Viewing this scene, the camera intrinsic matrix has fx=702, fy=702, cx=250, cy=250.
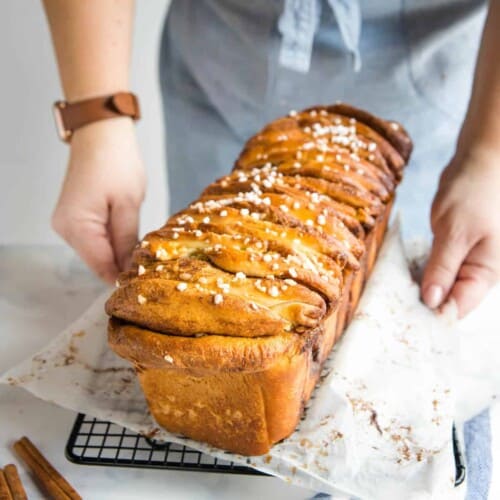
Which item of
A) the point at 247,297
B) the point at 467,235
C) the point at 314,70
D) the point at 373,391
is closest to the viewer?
the point at 247,297

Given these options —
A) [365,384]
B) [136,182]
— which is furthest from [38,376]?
[365,384]

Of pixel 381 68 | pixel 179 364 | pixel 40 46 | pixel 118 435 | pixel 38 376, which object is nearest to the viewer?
pixel 179 364

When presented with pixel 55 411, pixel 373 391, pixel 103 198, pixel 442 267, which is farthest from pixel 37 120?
pixel 373 391

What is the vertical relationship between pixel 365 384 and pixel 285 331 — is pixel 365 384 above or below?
below

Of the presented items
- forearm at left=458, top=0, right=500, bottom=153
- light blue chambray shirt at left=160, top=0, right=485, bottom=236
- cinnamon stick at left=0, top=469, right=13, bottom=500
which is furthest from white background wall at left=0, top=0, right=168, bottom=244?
cinnamon stick at left=0, top=469, right=13, bottom=500

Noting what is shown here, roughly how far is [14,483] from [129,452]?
0.80 feet

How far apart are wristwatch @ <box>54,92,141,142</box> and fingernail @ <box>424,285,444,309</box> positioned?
39.3 inches

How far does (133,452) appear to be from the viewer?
1.52 metres

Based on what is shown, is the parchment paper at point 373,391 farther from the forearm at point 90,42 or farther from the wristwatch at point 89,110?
the forearm at point 90,42

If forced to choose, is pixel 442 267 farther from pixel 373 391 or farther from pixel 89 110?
pixel 89 110

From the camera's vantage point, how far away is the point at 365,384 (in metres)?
1.62

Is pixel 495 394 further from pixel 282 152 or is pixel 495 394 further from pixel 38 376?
pixel 38 376

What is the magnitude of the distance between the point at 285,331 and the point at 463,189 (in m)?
0.80

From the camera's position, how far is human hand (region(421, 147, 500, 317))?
5.99 ft
